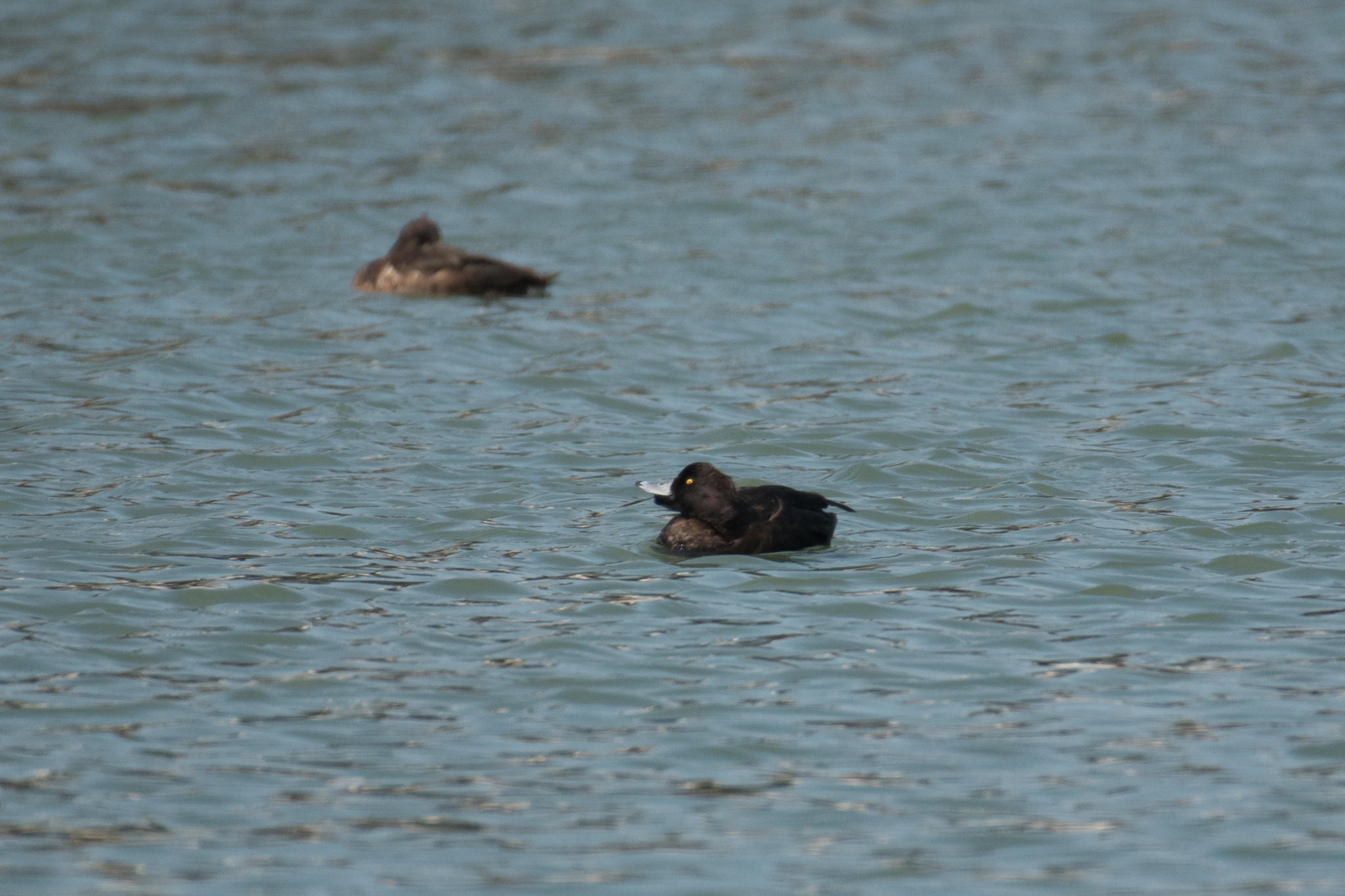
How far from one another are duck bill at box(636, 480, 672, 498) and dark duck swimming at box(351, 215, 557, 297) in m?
5.84

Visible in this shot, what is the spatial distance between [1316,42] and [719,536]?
63.2 feet

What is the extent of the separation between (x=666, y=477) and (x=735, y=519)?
144 centimetres

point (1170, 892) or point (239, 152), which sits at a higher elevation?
point (239, 152)

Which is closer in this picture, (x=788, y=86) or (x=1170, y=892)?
(x=1170, y=892)

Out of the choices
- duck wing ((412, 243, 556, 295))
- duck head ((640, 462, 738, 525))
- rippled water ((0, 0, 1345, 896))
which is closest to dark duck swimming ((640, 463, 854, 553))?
duck head ((640, 462, 738, 525))

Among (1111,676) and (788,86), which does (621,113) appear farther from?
(1111,676)

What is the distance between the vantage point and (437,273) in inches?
556

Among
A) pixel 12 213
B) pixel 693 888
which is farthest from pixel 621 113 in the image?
pixel 693 888

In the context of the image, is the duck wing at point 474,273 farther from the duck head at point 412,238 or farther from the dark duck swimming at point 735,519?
the dark duck swimming at point 735,519

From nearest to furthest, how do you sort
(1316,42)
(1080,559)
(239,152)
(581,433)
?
(1080,559) → (581,433) → (239,152) → (1316,42)

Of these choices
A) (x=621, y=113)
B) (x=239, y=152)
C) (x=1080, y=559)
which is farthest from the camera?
(x=621, y=113)

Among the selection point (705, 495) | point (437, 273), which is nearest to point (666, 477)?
point (705, 495)

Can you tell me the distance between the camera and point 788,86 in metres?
22.0

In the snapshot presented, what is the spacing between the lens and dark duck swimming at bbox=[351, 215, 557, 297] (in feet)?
46.2
